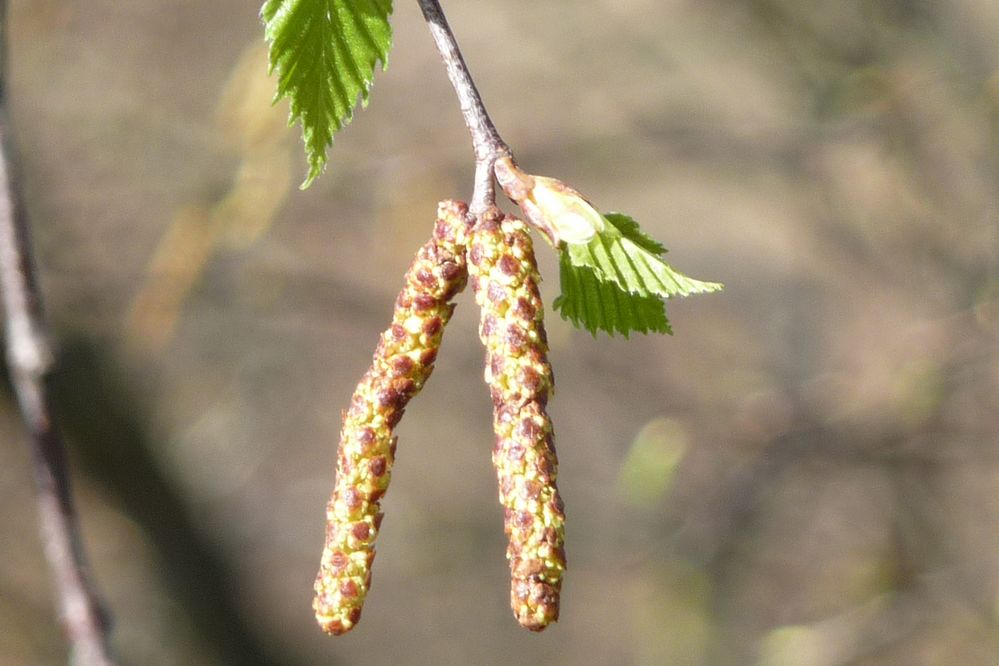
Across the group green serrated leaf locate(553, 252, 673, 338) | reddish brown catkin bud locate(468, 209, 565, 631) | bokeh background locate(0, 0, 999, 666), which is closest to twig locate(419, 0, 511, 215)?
reddish brown catkin bud locate(468, 209, 565, 631)

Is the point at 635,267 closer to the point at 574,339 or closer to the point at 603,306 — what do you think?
the point at 603,306

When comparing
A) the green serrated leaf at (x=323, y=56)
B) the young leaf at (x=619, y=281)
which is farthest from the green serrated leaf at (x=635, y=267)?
the green serrated leaf at (x=323, y=56)

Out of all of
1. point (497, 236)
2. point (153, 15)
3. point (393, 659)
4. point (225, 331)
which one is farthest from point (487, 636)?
point (497, 236)

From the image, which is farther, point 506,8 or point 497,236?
point 506,8

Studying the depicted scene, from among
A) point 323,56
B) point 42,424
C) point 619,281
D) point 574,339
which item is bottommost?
point 42,424

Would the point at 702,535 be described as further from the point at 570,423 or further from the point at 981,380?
the point at 981,380

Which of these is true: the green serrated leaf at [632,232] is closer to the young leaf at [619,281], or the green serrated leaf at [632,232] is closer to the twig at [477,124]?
the young leaf at [619,281]

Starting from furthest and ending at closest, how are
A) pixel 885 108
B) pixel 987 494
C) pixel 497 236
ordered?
pixel 987 494
pixel 885 108
pixel 497 236

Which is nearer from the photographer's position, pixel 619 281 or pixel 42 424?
pixel 619 281

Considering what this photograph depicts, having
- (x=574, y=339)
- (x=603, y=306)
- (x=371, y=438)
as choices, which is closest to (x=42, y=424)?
(x=371, y=438)
